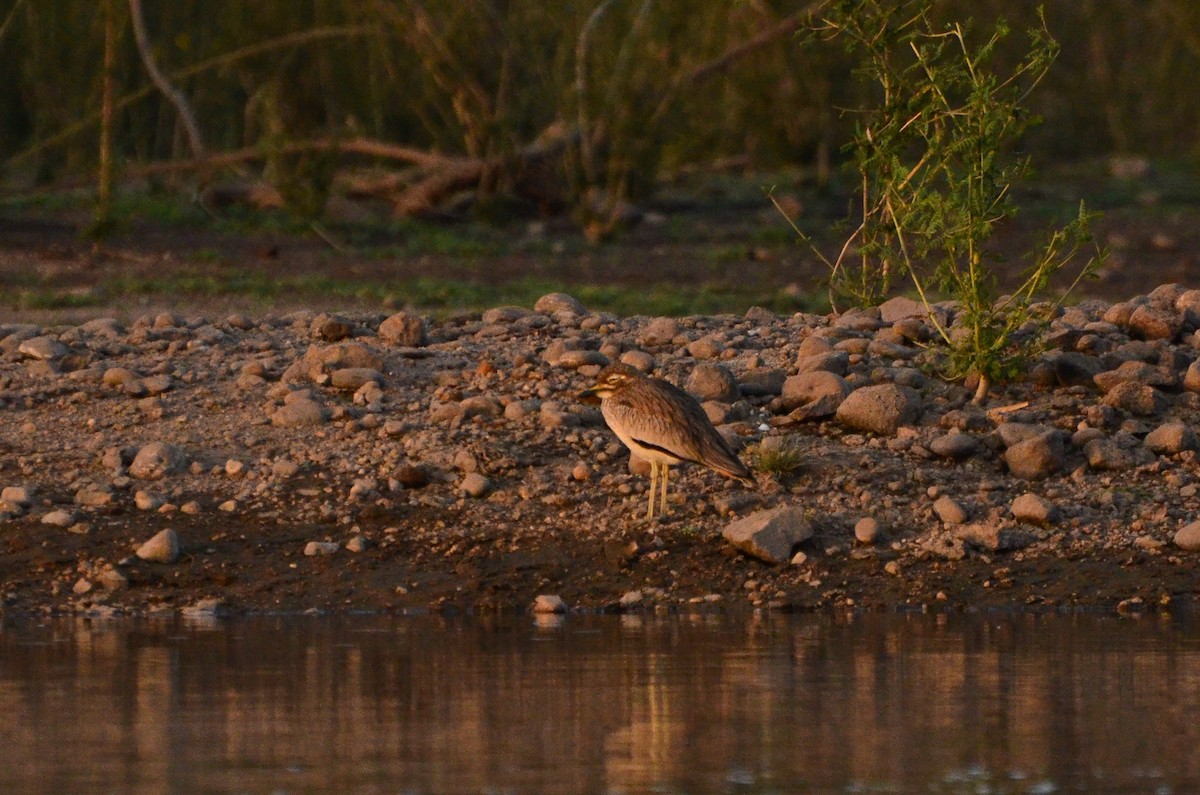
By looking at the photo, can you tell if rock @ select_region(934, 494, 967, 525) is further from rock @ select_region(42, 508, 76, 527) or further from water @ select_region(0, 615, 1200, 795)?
rock @ select_region(42, 508, 76, 527)

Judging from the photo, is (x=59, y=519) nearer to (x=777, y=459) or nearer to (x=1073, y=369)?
(x=777, y=459)

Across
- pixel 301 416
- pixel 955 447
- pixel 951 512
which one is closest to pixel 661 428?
pixel 951 512

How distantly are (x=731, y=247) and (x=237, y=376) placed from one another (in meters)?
11.7

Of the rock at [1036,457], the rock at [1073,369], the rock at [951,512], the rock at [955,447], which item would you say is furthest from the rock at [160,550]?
the rock at [1073,369]

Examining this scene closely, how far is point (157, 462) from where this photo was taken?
32.2ft

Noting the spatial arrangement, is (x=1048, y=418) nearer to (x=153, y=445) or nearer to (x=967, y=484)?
(x=967, y=484)

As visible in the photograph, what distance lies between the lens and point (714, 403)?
10.3 meters

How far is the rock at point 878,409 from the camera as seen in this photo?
1024cm

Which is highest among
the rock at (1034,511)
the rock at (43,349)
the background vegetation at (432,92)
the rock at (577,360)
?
the background vegetation at (432,92)

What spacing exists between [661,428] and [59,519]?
2643mm

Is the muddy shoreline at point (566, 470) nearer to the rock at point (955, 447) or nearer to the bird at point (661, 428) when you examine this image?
the rock at point (955, 447)

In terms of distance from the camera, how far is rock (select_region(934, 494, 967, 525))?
30.8ft

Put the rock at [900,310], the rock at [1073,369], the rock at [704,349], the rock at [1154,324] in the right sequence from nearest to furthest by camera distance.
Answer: the rock at [1073,369]
the rock at [704,349]
the rock at [1154,324]
the rock at [900,310]

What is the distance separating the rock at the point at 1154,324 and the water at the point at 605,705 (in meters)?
3.23
